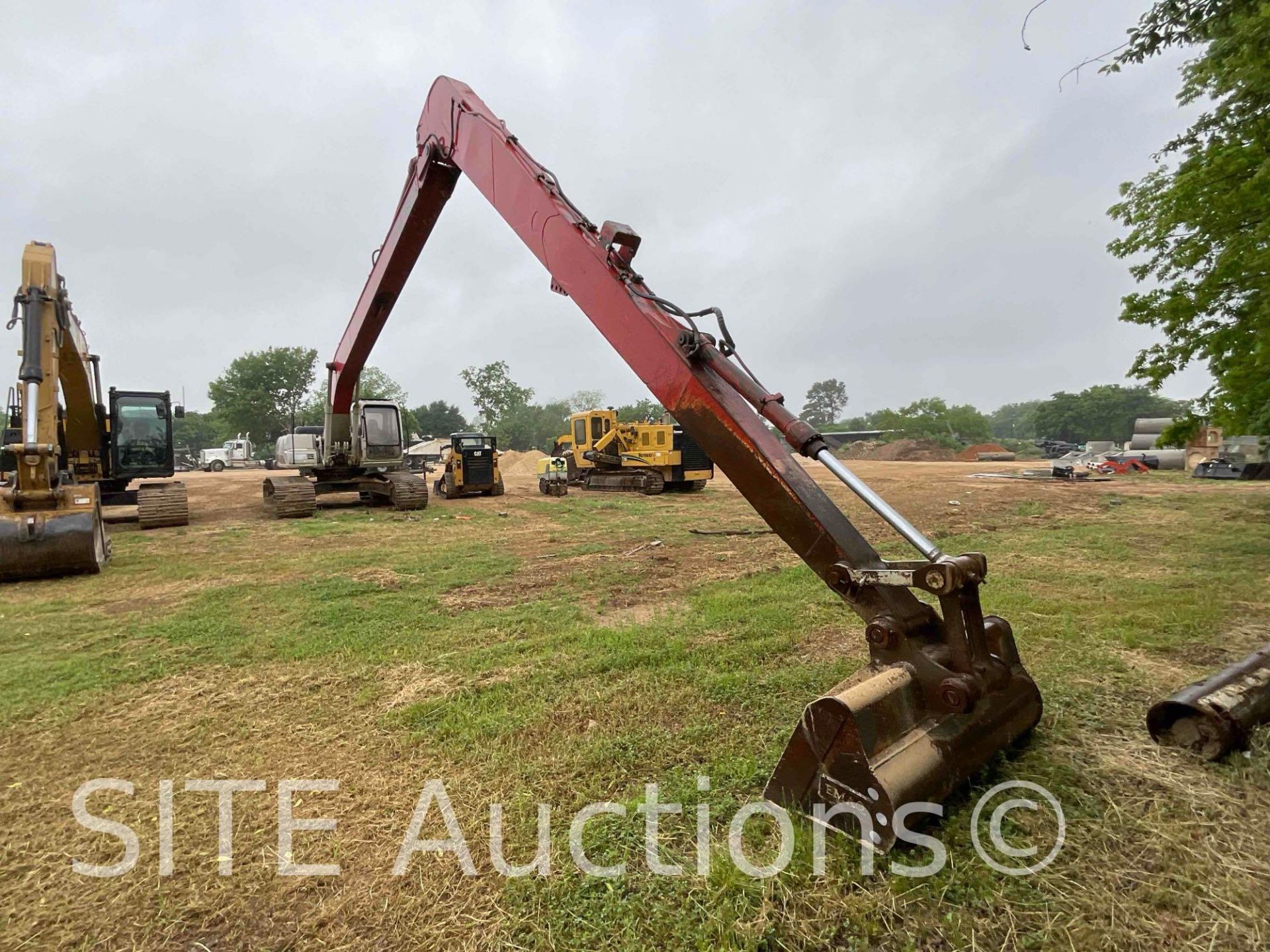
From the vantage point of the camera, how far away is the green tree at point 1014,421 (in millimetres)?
101200

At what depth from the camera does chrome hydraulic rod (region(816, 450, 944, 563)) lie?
2230 mm

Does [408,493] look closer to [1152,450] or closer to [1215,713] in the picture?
[1215,713]

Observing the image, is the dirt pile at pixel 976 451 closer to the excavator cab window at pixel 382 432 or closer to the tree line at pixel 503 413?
the tree line at pixel 503 413

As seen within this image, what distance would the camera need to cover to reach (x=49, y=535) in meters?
6.11

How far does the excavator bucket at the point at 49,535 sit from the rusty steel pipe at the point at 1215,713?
344 inches

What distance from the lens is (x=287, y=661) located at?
3822 millimetres

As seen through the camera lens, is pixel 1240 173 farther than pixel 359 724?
Yes

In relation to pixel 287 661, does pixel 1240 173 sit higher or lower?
higher

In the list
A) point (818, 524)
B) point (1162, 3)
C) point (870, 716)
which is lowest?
point (870, 716)

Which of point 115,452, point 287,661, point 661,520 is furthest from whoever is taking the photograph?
point 661,520

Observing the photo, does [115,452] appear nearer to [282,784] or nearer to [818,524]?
[282,784]

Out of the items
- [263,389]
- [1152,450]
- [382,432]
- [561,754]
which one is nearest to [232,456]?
[263,389]

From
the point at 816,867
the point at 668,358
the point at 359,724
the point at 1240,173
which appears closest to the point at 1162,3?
the point at 1240,173

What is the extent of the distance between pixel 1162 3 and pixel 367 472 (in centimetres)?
1351
